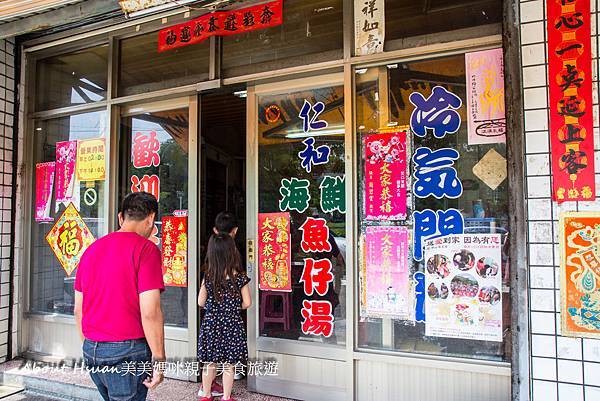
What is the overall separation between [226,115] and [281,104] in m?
2.70

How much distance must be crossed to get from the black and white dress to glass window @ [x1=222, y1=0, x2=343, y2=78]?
2019 millimetres

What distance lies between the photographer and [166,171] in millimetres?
4402

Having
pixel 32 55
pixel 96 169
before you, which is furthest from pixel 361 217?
pixel 32 55

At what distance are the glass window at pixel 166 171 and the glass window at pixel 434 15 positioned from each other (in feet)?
7.34

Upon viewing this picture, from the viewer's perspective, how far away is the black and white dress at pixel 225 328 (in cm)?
338

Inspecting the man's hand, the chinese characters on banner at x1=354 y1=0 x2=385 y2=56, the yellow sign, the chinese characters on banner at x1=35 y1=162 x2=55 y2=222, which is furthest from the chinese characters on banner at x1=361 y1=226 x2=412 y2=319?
the chinese characters on banner at x1=35 y1=162 x2=55 y2=222

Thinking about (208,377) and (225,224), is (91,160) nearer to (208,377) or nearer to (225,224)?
(225,224)

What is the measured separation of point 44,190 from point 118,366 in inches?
139

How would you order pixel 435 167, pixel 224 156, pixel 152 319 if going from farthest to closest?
pixel 224 156 → pixel 435 167 → pixel 152 319

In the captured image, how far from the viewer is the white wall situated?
2271mm

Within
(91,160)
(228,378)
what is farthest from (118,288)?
(91,160)

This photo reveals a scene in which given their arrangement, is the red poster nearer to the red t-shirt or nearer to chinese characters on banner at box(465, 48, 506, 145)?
chinese characters on banner at box(465, 48, 506, 145)

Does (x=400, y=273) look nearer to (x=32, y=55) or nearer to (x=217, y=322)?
(x=217, y=322)

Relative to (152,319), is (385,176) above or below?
above
